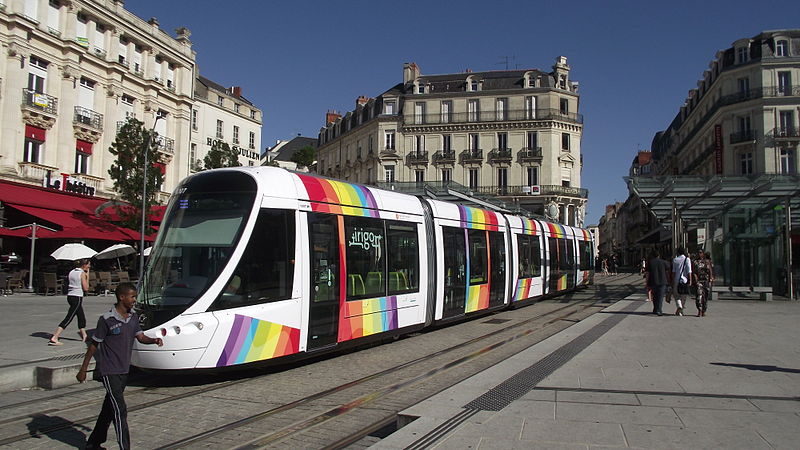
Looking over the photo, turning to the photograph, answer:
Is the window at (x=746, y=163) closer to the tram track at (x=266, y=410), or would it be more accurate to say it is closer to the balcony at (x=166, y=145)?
the balcony at (x=166, y=145)

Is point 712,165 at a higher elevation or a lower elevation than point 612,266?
higher

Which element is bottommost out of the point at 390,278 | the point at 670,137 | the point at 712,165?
the point at 390,278

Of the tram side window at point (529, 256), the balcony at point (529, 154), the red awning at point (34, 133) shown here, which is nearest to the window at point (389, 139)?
the balcony at point (529, 154)

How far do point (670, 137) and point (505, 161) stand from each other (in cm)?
2608

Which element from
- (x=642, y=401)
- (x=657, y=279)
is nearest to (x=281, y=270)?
(x=642, y=401)

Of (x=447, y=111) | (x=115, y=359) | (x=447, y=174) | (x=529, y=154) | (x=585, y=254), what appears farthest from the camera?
(x=447, y=111)

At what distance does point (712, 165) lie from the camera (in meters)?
50.3

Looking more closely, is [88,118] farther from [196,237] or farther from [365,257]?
[196,237]

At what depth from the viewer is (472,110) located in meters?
60.1

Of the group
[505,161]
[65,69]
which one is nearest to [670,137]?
[505,161]

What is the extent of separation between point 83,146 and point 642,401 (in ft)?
104

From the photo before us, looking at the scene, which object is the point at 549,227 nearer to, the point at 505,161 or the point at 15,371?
the point at 15,371

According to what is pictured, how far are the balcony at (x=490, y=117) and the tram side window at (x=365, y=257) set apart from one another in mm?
50913

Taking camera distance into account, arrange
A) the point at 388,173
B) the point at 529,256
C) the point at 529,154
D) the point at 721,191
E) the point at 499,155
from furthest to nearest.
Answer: the point at 388,173, the point at 499,155, the point at 529,154, the point at 721,191, the point at 529,256
